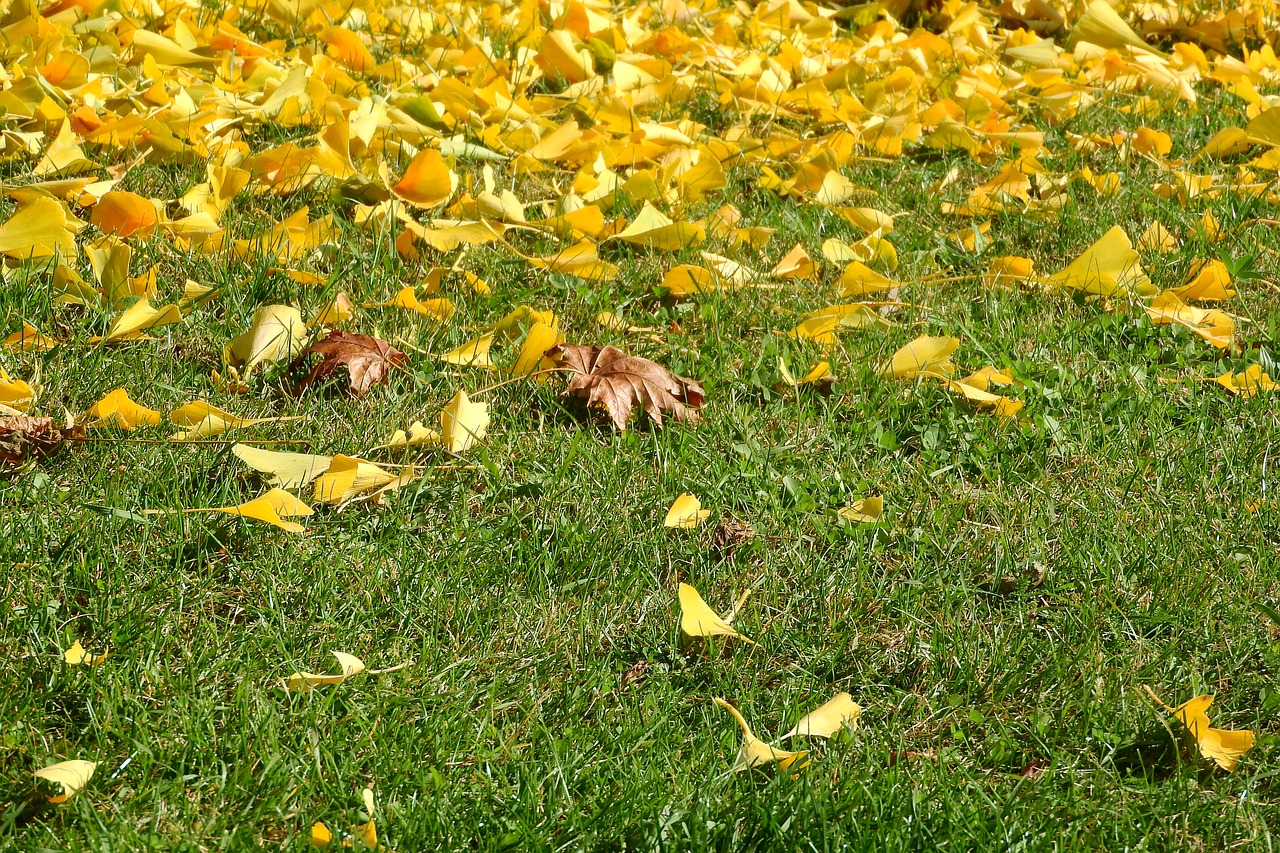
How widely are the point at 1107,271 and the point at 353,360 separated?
168 cm

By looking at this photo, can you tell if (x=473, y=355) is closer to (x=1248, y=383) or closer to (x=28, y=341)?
(x=28, y=341)

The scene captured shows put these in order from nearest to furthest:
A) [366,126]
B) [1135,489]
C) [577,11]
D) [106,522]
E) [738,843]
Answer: [738,843]
[106,522]
[1135,489]
[366,126]
[577,11]

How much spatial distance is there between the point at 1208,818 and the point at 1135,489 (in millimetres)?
741

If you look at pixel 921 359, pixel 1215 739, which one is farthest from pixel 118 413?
pixel 1215 739

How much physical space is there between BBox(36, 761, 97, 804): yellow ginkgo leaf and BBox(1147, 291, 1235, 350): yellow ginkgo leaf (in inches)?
88.7

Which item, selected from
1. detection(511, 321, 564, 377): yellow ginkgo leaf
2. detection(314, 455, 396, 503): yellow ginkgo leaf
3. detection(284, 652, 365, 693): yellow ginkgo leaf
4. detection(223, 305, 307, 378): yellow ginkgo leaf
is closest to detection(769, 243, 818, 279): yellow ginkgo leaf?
detection(511, 321, 564, 377): yellow ginkgo leaf

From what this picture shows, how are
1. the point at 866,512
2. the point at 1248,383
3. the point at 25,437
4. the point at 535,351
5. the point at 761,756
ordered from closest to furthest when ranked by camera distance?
the point at 761,756, the point at 25,437, the point at 866,512, the point at 535,351, the point at 1248,383

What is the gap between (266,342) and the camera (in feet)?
7.72

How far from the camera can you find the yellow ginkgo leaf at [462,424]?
7.17 ft

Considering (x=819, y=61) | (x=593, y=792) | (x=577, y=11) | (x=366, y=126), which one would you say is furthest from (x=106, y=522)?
(x=819, y=61)

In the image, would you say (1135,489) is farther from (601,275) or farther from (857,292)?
(601,275)

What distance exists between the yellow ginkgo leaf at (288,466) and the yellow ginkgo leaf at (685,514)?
0.56 meters

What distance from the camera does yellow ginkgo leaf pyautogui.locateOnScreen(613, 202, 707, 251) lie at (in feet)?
9.50

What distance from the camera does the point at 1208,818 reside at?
1.58 meters
